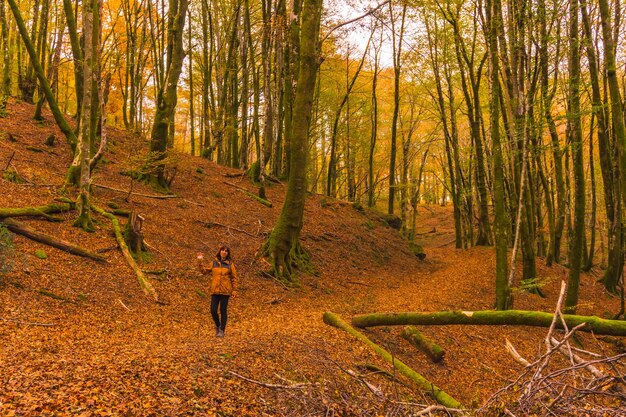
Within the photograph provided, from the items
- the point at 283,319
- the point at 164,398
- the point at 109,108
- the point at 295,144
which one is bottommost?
the point at 283,319

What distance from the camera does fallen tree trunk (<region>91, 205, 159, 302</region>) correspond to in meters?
7.47

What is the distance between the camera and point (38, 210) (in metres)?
8.16

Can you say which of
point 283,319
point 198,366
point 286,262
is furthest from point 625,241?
point 198,366

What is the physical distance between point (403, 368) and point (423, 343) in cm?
152

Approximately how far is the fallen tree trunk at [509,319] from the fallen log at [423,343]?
135 centimetres

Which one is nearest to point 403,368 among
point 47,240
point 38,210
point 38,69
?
point 47,240

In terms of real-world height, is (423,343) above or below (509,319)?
below

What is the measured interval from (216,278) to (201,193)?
26.4ft

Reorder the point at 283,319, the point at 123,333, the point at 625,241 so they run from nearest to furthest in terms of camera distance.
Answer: the point at 123,333
the point at 283,319
the point at 625,241

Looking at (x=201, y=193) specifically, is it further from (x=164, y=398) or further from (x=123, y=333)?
(x=164, y=398)

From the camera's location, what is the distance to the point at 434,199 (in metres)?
46.4

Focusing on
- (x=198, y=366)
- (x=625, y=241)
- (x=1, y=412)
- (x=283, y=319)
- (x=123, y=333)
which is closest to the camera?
(x=1, y=412)

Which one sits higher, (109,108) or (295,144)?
(109,108)

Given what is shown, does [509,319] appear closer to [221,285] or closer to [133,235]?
[221,285]
